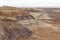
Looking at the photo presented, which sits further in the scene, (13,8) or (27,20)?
(13,8)

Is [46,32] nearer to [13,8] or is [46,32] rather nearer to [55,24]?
[55,24]

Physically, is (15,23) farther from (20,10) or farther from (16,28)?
(20,10)

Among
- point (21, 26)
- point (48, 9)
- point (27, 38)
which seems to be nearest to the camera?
point (27, 38)

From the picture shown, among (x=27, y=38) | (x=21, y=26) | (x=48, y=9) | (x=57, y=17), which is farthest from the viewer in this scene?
(x=48, y=9)

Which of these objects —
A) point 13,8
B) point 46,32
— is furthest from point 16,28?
point 13,8

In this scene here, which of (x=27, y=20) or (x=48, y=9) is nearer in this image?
(x=27, y=20)

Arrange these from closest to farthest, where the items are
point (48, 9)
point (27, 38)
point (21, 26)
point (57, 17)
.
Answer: point (27, 38), point (21, 26), point (57, 17), point (48, 9)

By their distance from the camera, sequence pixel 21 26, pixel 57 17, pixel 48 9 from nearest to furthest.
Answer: pixel 21 26, pixel 57 17, pixel 48 9

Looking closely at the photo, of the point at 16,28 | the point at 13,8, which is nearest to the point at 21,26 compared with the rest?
the point at 16,28
